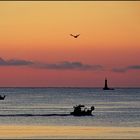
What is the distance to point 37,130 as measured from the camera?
8119 centimetres

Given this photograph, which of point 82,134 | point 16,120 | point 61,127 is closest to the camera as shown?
point 82,134

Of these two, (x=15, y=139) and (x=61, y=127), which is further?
(x=61, y=127)

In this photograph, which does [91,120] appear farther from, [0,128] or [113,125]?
[0,128]

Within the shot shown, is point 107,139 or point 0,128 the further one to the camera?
point 0,128

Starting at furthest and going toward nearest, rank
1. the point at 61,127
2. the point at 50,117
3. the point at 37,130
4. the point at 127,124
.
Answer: the point at 50,117 < the point at 127,124 < the point at 61,127 < the point at 37,130

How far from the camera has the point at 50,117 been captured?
4250 inches

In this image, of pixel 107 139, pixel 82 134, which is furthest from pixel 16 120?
pixel 107 139

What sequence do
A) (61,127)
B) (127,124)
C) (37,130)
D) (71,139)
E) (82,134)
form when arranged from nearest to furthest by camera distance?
(71,139), (82,134), (37,130), (61,127), (127,124)

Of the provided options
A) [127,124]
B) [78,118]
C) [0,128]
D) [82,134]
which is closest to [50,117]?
[78,118]

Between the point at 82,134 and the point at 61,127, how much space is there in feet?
42.0

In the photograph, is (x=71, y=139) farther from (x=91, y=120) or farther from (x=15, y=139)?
(x=91, y=120)

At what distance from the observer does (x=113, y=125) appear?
91875 millimetres

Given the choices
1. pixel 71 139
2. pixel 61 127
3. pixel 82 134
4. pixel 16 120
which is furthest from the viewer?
pixel 16 120

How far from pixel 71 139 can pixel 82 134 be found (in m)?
6.49
